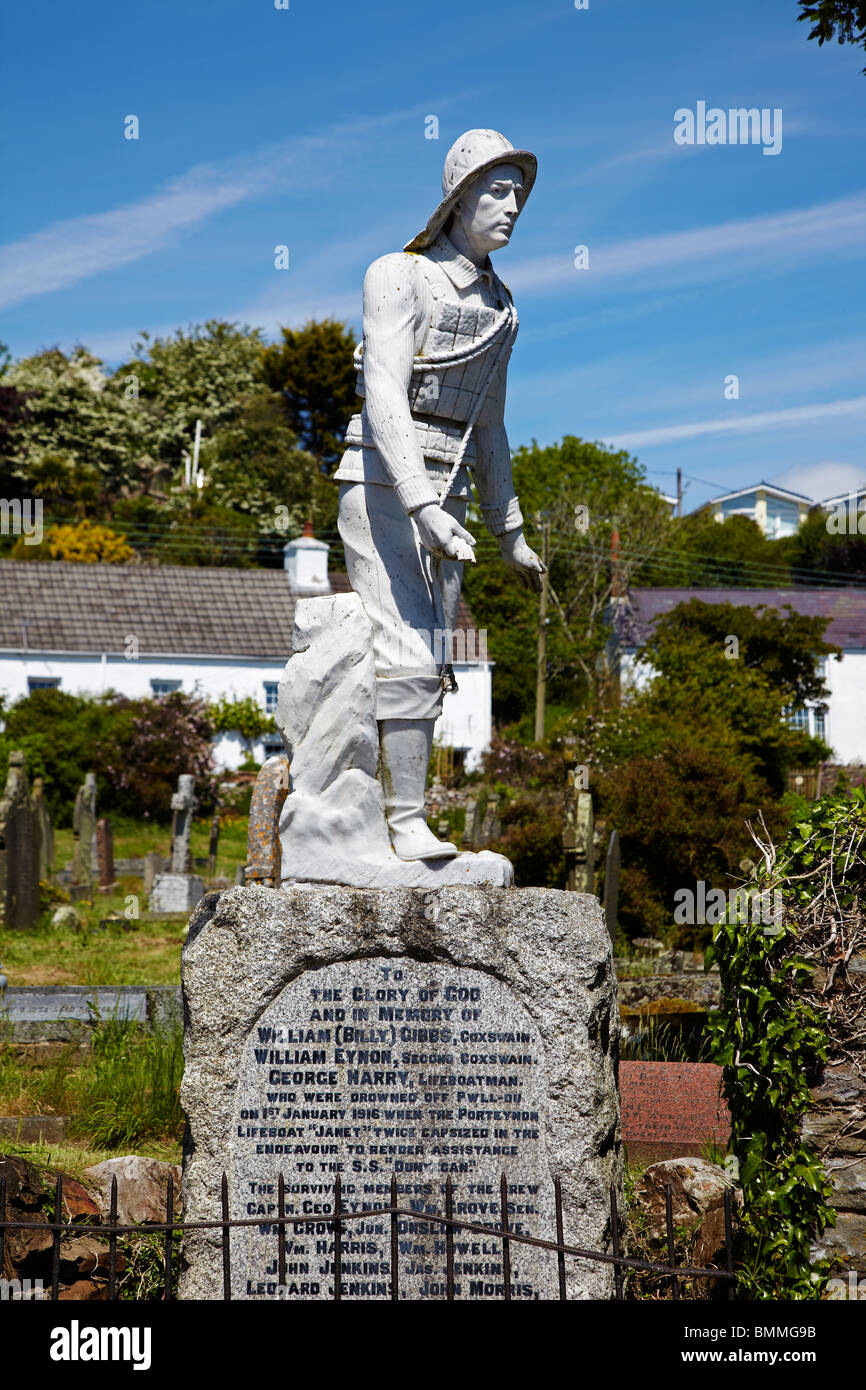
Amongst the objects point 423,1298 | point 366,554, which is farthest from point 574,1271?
point 366,554

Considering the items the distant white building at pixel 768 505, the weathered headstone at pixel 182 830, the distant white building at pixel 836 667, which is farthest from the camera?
the distant white building at pixel 768 505

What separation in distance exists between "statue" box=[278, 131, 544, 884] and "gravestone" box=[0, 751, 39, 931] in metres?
9.78

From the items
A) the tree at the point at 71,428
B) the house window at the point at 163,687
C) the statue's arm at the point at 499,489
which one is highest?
the tree at the point at 71,428

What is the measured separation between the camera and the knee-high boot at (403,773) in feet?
16.4

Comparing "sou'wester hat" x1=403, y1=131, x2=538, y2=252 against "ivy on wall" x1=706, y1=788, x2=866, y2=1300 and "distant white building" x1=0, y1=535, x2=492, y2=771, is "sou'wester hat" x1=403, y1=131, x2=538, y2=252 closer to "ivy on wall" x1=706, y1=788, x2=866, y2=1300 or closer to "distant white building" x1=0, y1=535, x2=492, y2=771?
"ivy on wall" x1=706, y1=788, x2=866, y2=1300

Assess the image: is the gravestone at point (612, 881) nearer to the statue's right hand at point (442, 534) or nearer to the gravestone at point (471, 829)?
the gravestone at point (471, 829)

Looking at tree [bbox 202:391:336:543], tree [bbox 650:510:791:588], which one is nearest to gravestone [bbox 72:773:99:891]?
tree [bbox 202:391:336:543]

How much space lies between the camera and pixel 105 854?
18328 millimetres

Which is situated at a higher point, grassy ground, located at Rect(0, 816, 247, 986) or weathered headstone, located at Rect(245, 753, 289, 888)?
weathered headstone, located at Rect(245, 753, 289, 888)

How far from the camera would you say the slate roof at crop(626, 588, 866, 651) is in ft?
110

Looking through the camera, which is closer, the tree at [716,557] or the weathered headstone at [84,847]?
the weathered headstone at [84,847]

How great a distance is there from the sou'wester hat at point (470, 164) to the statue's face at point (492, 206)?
0.08 ft

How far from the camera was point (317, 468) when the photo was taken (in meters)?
41.4

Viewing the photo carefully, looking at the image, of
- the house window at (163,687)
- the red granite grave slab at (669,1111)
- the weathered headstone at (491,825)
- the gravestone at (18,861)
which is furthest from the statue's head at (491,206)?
the house window at (163,687)
